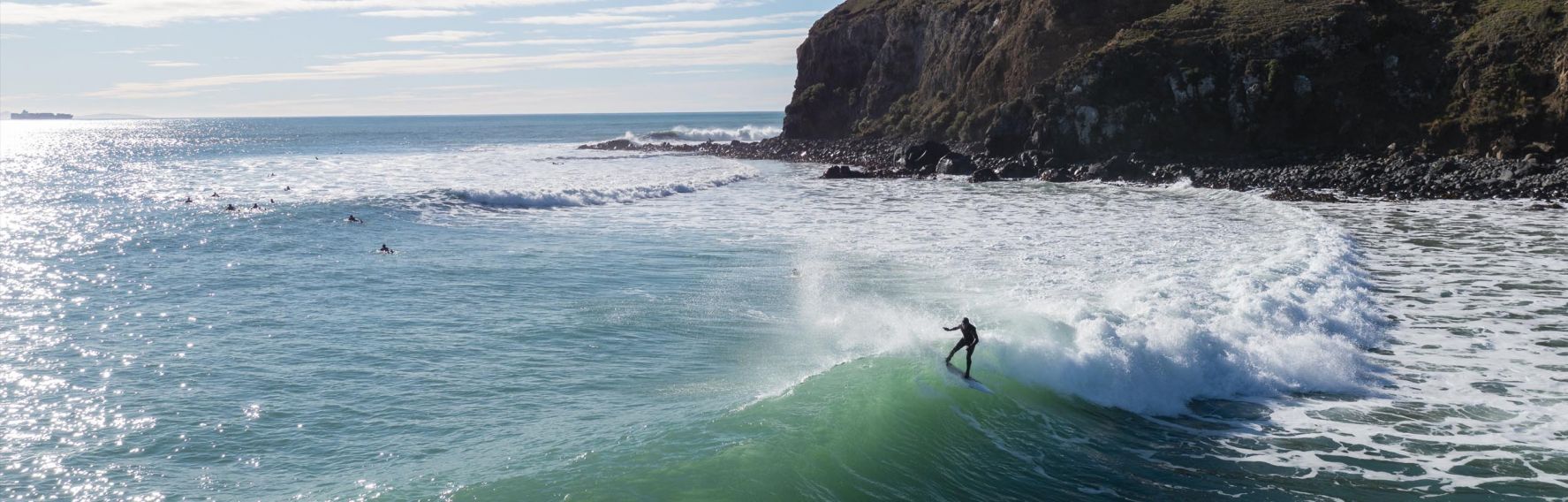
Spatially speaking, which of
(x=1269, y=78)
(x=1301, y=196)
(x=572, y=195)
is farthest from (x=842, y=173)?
(x=1301, y=196)

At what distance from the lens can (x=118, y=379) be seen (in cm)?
1562

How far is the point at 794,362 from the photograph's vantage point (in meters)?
16.5

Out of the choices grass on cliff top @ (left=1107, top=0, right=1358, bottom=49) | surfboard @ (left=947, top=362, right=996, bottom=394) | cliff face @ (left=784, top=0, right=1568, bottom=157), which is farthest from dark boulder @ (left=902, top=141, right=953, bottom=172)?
surfboard @ (left=947, top=362, right=996, bottom=394)

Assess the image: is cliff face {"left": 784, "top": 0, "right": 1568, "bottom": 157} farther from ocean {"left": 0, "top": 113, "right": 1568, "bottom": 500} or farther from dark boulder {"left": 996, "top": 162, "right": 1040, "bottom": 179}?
ocean {"left": 0, "top": 113, "right": 1568, "bottom": 500}

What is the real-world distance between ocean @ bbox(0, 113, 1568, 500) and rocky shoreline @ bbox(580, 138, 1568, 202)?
314 inches

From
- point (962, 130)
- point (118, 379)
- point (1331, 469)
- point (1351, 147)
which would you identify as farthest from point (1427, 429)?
point (962, 130)

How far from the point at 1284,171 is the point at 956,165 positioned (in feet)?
58.9

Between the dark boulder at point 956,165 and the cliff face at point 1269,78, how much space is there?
1.75 meters

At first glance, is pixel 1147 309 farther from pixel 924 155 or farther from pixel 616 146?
pixel 616 146

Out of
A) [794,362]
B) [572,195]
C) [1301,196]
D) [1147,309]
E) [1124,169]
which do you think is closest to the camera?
[794,362]

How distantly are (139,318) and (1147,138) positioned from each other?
158ft

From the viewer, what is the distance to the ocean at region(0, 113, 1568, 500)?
Answer: 1177 centimetres

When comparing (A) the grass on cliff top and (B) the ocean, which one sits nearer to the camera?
(B) the ocean

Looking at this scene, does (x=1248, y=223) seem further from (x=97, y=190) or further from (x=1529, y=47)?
(x=97, y=190)
